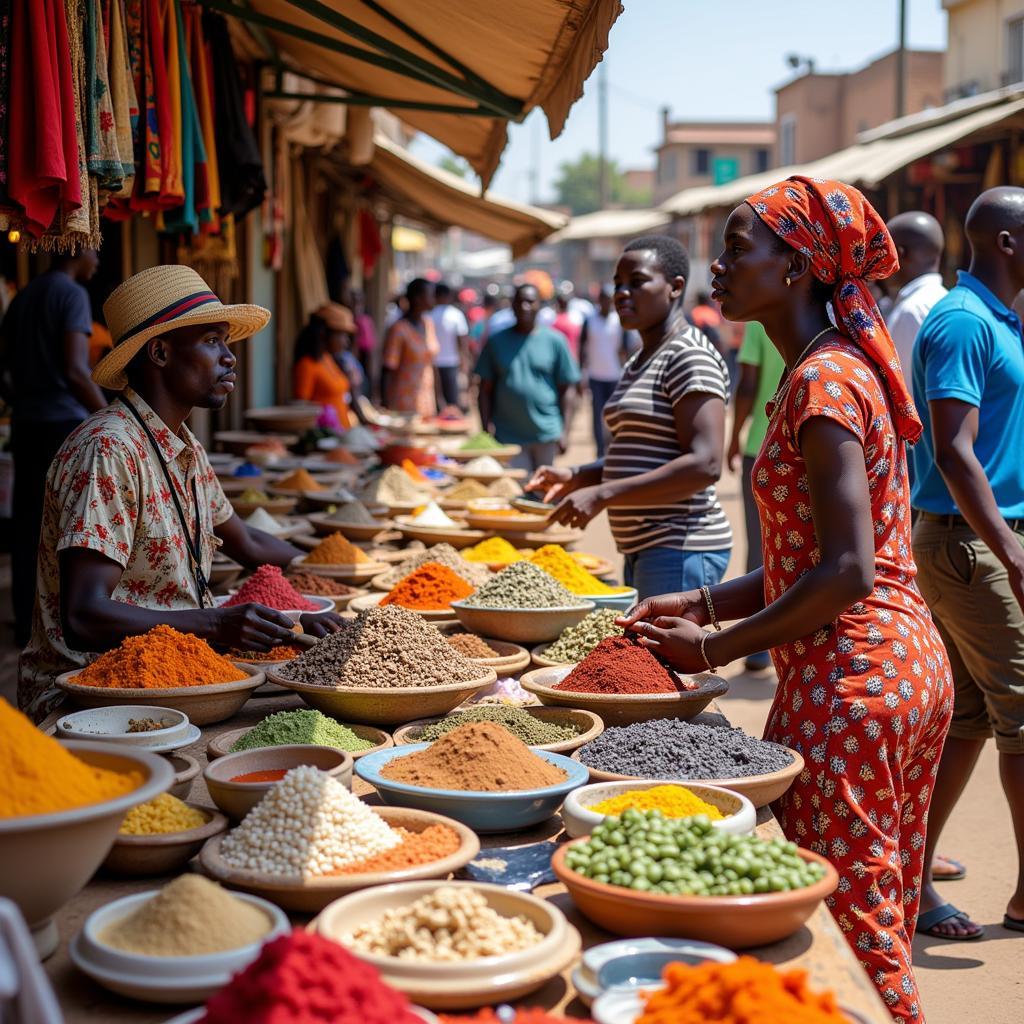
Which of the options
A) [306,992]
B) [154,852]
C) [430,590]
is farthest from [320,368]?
[306,992]

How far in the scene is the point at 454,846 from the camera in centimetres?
178

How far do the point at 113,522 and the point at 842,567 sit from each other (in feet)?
5.06

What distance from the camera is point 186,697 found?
2.41 metres

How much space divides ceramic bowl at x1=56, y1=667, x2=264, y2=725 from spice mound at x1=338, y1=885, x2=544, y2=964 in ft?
3.20

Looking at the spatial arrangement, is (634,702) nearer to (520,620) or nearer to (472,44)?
(520,620)

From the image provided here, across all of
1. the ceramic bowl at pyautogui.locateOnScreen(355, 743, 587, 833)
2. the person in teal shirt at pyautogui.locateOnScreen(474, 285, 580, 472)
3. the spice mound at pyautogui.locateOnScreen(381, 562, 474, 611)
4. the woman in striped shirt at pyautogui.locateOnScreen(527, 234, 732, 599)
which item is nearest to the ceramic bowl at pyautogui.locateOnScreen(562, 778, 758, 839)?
the ceramic bowl at pyautogui.locateOnScreen(355, 743, 587, 833)

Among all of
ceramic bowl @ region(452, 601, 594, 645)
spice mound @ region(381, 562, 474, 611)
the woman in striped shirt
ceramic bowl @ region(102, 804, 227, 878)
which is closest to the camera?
ceramic bowl @ region(102, 804, 227, 878)

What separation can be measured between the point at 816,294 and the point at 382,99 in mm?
4576

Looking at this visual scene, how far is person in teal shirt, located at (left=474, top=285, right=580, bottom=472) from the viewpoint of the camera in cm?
804

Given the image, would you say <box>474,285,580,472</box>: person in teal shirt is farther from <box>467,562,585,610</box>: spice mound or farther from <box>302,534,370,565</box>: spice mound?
<box>467,562,585,610</box>: spice mound

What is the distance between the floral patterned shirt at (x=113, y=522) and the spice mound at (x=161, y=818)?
0.86 metres

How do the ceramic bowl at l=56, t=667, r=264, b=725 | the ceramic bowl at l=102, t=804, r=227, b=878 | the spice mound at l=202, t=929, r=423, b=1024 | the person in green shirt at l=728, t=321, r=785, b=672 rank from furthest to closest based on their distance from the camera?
the person in green shirt at l=728, t=321, r=785, b=672 < the ceramic bowl at l=56, t=667, r=264, b=725 < the ceramic bowl at l=102, t=804, r=227, b=878 < the spice mound at l=202, t=929, r=423, b=1024

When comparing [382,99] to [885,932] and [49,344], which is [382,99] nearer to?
[49,344]

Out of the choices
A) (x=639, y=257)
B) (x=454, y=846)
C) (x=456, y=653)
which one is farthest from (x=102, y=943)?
(x=639, y=257)
